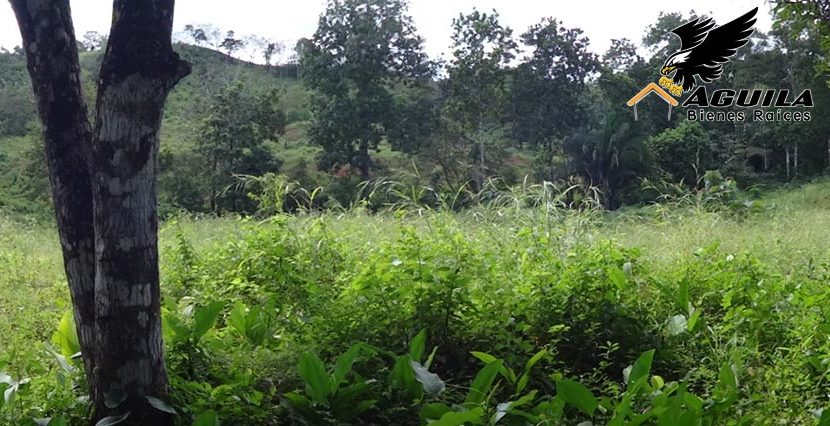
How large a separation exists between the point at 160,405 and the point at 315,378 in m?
0.51

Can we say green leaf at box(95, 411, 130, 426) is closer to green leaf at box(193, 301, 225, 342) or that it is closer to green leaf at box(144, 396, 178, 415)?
green leaf at box(144, 396, 178, 415)

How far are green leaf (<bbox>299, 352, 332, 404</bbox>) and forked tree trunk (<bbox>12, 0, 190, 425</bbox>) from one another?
46cm

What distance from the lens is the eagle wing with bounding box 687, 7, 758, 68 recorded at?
29.5 ft

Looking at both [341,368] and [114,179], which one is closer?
[114,179]

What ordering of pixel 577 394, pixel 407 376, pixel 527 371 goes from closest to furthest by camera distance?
pixel 577 394, pixel 407 376, pixel 527 371

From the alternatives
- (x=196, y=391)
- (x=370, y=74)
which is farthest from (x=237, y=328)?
(x=370, y=74)

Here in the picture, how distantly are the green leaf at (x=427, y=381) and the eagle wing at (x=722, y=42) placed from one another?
24.3 ft

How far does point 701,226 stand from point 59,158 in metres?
4.56

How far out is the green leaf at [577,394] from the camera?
7.28 ft

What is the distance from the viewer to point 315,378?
7.74ft

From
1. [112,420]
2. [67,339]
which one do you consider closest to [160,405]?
[112,420]

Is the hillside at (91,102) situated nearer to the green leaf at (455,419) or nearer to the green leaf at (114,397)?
the green leaf at (114,397)

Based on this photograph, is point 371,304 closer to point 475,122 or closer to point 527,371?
point 527,371

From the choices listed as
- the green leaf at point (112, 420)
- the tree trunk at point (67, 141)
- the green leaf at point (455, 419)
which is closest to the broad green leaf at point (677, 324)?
the green leaf at point (455, 419)
